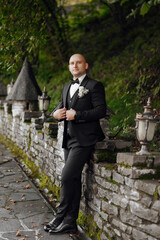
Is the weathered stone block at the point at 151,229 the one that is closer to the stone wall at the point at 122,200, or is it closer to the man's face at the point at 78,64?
the stone wall at the point at 122,200

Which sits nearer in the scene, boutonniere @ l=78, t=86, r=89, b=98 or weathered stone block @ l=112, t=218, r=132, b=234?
weathered stone block @ l=112, t=218, r=132, b=234

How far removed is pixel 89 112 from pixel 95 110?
92 millimetres

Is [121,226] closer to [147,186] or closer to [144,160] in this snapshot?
[147,186]

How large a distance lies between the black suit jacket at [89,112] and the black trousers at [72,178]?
154 millimetres

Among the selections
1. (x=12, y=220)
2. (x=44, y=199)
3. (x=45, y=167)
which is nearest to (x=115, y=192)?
(x=12, y=220)

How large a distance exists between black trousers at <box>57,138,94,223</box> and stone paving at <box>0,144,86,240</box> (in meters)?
0.38

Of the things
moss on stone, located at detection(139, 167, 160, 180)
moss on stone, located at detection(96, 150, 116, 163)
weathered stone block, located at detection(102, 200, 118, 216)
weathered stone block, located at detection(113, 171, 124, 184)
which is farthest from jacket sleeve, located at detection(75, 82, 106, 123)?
weathered stone block, located at detection(102, 200, 118, 216)

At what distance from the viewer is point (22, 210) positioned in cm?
552

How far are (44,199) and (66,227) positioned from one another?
172cm

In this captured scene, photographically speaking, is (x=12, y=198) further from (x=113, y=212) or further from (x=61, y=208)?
(x=113, y=212)

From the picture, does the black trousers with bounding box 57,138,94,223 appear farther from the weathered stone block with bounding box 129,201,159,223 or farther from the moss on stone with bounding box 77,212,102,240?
the weathered stone block with bounding box 129,201,159,223

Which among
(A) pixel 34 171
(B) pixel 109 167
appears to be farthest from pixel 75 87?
(A) pixel 34 171

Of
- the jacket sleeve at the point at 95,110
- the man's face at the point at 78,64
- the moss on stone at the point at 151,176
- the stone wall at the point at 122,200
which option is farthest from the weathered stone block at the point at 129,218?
the man's face at the point at 78,64

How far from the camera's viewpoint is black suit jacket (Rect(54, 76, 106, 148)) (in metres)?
4.14
